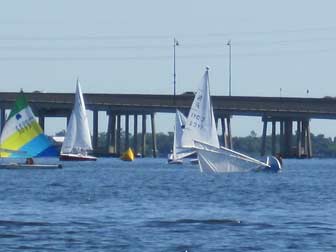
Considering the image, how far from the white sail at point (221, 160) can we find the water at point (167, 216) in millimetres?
11633

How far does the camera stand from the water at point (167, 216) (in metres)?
50.5

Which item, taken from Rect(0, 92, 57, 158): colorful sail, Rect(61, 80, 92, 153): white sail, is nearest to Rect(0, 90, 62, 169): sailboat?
Rect(0, 92, 57, 158): colorful sail

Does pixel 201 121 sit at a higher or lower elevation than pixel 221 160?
higher

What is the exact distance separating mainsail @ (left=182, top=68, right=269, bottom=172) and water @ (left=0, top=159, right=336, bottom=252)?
38.3 ft

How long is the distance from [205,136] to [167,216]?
Result: 47378 millimetres

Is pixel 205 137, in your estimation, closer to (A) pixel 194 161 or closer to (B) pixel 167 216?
(B) pixel 167 216

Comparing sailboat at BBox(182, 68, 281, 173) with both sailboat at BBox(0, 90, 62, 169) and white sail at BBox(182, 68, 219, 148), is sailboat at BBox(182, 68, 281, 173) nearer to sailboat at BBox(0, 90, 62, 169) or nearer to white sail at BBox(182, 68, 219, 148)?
white sail at BBox(182, 68, 219, 148)

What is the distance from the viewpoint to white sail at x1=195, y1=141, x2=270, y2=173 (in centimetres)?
10788

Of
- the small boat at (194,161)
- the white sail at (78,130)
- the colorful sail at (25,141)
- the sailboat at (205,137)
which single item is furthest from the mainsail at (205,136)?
the small boat at (194,161)

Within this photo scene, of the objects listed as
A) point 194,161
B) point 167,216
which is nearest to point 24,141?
point 194,161

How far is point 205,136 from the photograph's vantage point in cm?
10856

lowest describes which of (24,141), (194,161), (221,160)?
(221,160)

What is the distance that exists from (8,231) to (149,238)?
4785 millimetres

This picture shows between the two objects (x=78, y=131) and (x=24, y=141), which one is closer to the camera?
(x=24, y=141)
